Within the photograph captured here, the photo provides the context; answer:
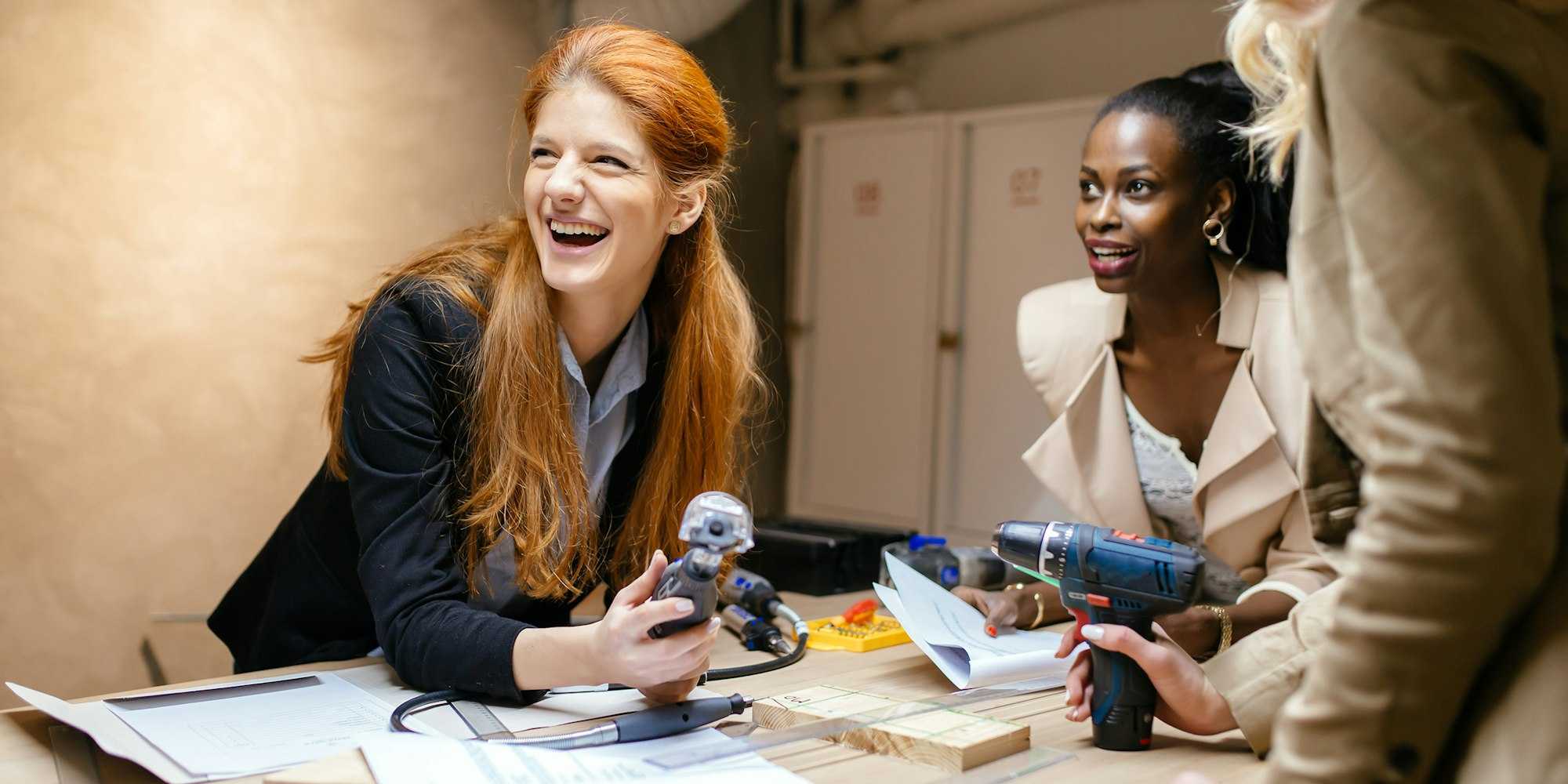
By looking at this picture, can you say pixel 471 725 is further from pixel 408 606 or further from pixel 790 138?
pixel 790 138

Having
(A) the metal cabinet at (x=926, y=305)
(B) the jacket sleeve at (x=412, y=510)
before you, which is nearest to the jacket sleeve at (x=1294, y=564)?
(B) the jacket sleeve at (x=412, y=510)

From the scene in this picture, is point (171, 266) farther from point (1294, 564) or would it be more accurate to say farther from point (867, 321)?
point (1294, 564)

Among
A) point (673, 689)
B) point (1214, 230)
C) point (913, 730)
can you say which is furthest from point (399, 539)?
point (1214, 230)

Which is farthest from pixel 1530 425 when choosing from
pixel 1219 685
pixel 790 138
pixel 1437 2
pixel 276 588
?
pixel 790 138

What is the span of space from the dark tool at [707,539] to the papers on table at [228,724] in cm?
30

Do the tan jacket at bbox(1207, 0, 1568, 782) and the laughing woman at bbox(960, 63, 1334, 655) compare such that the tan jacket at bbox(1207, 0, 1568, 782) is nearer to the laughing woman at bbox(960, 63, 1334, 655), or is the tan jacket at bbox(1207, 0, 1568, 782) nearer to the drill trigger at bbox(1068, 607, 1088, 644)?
the drill trigger at bbox(1068, 607, 1088, 644)

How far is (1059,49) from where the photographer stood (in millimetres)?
4422

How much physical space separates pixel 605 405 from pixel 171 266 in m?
1.92

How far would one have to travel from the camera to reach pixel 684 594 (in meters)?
1.12

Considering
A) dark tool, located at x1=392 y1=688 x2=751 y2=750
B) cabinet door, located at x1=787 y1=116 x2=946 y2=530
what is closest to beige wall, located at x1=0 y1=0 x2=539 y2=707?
cabinet door, located at x1=787 y1=116 x2=946 y2=530

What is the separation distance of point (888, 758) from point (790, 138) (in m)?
4.23

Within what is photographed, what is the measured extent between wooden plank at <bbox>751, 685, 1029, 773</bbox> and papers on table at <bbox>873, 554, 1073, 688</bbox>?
0.43 feet

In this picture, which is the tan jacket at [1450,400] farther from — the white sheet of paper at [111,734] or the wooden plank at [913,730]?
the white sheet of paper at [111,734]

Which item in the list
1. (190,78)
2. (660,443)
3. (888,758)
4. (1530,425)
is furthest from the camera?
(190,78)
